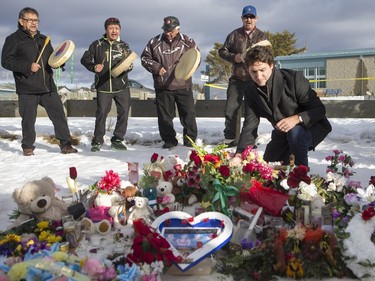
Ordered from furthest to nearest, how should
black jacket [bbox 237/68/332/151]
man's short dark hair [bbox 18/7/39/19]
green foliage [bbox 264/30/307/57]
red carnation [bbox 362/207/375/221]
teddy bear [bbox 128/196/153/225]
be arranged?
green foliage [bbox 264/30/307/57]
man's short dark hair [bbox 18/7/39/19]
black jacket [bbox 237/68/332/151]
teddy bear [bbox 128/196/153/225]
red carnation [bbox 362/207/375/221]

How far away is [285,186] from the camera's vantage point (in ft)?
9.07

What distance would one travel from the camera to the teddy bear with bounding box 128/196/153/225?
2.72 m

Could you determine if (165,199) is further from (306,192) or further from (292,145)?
(292,145)

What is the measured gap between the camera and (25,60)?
215 inches

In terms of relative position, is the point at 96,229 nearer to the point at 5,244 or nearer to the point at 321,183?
the point at 5,244

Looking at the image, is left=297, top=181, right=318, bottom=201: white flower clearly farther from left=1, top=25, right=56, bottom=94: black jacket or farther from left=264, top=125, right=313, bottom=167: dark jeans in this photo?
left=1, top=25, right=56, bottom=94: black jacket

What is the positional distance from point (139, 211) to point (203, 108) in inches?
189

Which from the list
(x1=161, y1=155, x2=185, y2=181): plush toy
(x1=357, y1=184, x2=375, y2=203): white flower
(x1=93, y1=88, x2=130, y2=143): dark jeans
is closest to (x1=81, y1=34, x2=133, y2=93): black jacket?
(x1=93, y1=88, x2=130, y2=143): dark jeans

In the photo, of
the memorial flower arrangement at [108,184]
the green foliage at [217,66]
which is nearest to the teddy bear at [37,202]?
the memorial flower arrangement at [108,184]

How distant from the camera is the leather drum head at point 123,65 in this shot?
18.5 feet

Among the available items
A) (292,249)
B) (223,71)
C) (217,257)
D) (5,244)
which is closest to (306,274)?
(292,249)

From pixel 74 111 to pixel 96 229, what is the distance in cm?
590

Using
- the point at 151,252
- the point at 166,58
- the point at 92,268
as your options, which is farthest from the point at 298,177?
the point at 166,58

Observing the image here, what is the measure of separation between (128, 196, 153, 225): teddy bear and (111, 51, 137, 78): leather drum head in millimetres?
3165
